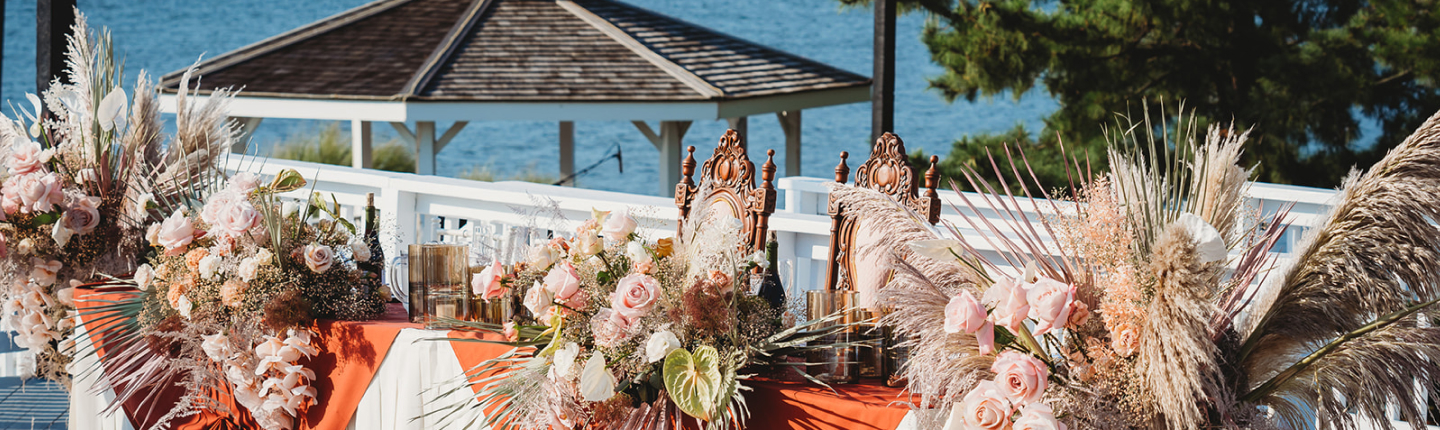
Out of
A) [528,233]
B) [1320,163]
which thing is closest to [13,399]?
[528,233]

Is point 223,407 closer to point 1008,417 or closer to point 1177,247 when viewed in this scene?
point 1008,417

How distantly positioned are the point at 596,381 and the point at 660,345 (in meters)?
0.14

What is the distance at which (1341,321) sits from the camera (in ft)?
5.64

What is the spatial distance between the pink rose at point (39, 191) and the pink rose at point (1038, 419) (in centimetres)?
263

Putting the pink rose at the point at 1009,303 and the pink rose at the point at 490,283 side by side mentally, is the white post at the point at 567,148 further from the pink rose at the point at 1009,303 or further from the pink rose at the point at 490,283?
the pink rose at the point at 1009,303

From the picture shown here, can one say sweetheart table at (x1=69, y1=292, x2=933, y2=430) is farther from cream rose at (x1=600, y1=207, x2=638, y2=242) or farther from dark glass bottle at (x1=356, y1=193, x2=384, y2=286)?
cream rose at (x1=600, y1=207, x2=638, y2=242)

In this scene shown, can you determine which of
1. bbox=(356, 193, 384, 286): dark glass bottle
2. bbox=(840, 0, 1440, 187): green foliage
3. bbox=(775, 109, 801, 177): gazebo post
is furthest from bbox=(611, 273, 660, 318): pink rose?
bbox=(775, 109, 801, 177): gazebo post

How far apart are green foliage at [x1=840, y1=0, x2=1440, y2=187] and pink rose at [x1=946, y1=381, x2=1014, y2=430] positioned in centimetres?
693

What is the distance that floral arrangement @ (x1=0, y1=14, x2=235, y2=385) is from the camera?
331 cm

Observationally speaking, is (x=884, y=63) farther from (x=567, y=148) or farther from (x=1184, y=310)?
(x=567, y=148)

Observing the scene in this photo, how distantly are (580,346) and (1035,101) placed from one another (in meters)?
38.0

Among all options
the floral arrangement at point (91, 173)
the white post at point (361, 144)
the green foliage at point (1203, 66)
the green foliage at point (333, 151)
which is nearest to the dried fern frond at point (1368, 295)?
the floral arrangement at point (91, 173)

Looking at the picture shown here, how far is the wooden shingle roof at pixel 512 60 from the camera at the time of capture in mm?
8812

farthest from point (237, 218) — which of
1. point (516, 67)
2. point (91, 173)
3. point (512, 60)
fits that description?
point (512, 60)
